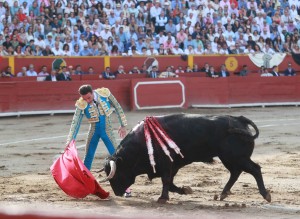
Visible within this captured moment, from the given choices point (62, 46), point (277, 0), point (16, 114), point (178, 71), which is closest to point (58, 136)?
point (16, 114)

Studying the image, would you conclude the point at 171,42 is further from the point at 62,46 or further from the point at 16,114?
the point at 16,114

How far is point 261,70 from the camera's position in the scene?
1978cm

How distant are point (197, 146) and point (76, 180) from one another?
4.00 feet

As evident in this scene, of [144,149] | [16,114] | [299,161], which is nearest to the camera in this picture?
[144,149]

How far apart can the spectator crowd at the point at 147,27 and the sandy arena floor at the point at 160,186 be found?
389 cm

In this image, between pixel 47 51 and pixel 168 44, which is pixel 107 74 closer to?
pixel 47 51

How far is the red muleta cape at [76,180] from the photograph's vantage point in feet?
22.1

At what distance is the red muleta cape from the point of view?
674 cm

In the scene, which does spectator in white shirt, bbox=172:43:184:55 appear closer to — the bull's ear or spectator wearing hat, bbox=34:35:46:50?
spectator wearing hat, bbox=34:35:46:50

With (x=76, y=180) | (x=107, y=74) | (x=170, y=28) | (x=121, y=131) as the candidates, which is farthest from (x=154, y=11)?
(x=76, y=180)

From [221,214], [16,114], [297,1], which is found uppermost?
[297,1]

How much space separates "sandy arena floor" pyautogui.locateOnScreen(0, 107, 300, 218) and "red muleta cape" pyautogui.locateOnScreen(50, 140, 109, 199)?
0.09 m

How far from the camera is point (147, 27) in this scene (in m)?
18.5

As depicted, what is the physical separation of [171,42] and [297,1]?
5179 millimetres
